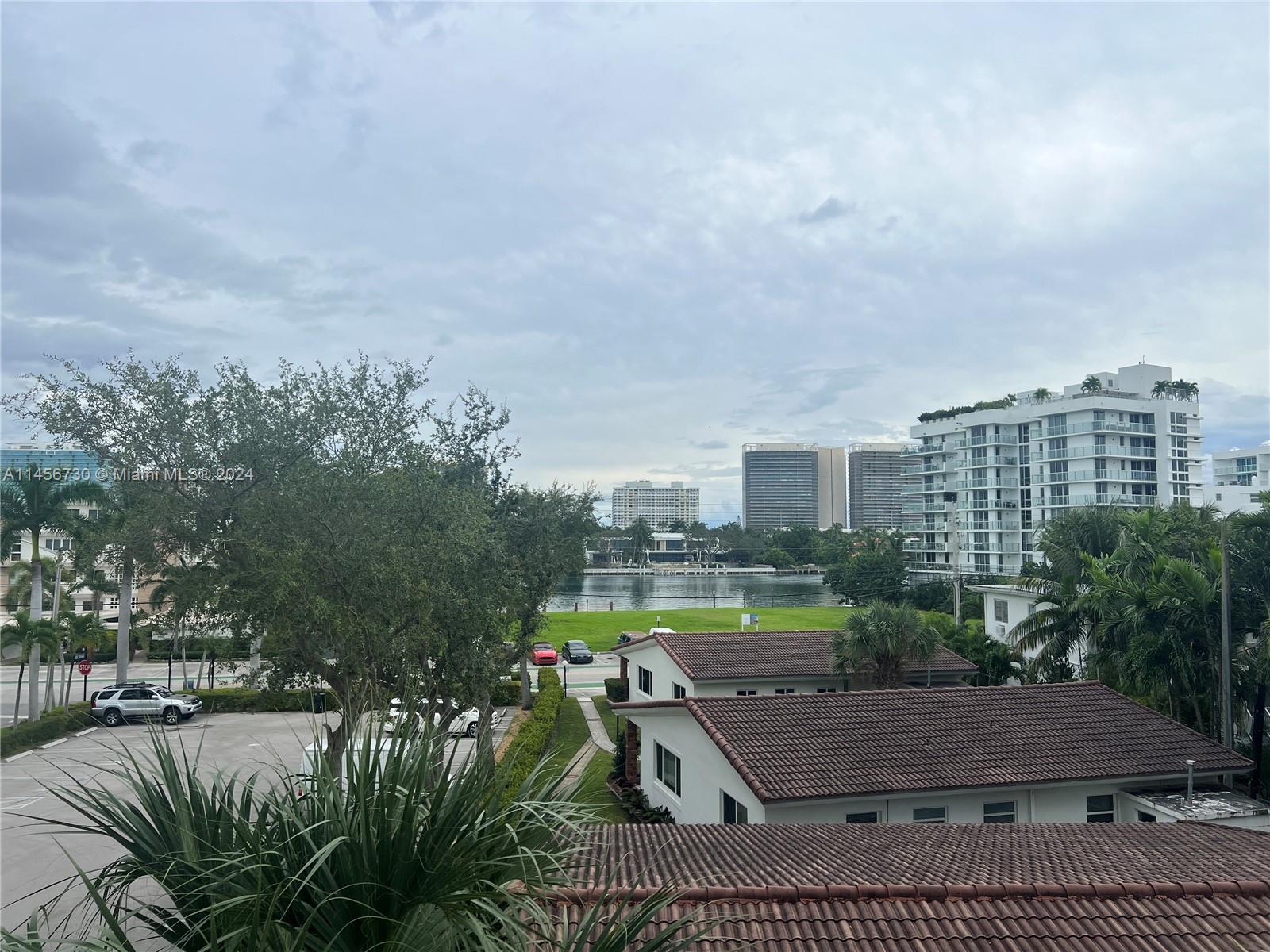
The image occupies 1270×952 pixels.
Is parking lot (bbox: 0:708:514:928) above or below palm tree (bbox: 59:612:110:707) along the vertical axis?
below

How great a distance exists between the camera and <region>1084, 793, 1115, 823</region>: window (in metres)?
16.9

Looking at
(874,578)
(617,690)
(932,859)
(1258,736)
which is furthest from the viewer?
(874,578)

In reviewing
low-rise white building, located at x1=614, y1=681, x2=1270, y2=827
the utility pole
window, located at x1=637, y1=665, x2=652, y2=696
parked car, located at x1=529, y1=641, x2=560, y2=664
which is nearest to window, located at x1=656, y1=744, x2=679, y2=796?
low-rise white building, located at x1=614, y1=681, x2=1270, y2=827

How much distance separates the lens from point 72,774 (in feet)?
36.8

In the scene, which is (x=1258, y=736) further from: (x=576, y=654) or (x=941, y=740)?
(x=576, y=654)

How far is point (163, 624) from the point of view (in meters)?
16.9

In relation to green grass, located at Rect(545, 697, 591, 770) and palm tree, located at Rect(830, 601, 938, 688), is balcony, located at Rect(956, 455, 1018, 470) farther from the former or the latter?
palm tree, located at Rect(830, 601, 938, 688)

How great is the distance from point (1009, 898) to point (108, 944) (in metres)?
6.82

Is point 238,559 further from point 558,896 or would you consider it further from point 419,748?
point 419,748

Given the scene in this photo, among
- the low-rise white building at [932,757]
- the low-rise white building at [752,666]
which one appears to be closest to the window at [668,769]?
the low-rise white building at [932,757]

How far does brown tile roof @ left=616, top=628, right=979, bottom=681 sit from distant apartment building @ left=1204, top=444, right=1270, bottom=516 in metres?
A: 77.7

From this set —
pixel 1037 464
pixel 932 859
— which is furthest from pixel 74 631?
pixel 1037 464

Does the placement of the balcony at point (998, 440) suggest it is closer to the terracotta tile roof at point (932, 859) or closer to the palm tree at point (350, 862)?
the terracotta tile roof at point (932, 859)

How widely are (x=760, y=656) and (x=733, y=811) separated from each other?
39.5 ft
